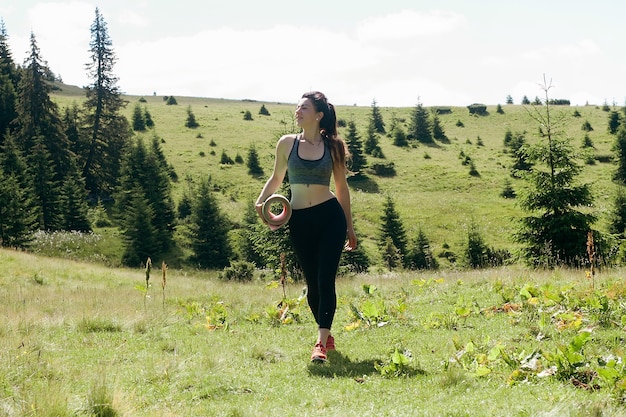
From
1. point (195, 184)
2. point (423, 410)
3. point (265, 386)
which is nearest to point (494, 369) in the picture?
point (423, 410)

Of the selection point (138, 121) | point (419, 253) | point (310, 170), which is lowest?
point (419, 253)

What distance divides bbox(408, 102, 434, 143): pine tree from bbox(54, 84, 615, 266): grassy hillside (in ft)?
9.57

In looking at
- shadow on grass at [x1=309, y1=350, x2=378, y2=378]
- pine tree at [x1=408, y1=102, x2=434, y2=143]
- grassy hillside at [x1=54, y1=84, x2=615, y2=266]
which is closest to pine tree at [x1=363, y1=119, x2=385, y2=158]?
grassy hillside at [x1=54, y1=84, x2=615, y2=266]

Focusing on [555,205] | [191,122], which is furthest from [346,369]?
[191,122]

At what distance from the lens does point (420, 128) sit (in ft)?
269

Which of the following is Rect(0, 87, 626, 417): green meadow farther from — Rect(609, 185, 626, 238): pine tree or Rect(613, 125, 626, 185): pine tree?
Rect(613, 125, 626, 185): pine tree

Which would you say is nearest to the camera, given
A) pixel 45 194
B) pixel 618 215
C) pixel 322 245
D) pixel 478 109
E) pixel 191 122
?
pixel 322 245

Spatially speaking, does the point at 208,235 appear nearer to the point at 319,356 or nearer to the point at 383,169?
the point at 383,169

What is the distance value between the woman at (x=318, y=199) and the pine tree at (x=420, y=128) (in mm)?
77505

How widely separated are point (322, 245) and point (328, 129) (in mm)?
1261

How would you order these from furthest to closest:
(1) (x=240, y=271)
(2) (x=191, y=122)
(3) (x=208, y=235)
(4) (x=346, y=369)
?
(2) (x=191, y=122) < (3) (x=208, y=235) < (1) (x=240, y=271) < (4) (x=346, y=369)

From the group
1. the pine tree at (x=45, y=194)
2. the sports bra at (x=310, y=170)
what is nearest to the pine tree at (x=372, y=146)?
the pine tree at (x=45, y=194)

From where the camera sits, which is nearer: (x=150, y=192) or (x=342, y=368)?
(x=342, y=368)

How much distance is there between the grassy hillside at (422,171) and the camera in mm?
50781
